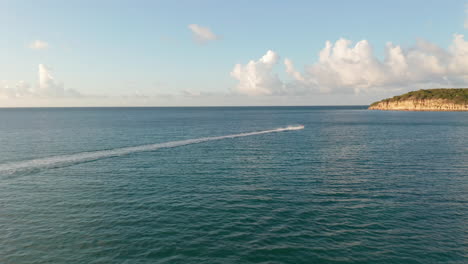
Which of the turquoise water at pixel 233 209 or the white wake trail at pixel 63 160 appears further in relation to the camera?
the white wake trail at pixel 63 160

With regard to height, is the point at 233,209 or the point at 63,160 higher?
the point at 63,160

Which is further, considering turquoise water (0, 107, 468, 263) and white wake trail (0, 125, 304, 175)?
white wake trail (0, 125, 304, 175)

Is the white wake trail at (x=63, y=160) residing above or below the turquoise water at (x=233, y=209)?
above

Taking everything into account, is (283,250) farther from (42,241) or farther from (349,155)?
(349,155)

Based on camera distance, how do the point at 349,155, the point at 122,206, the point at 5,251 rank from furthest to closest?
the point at 349,155 < the point at 122,206 < the point at 5,251

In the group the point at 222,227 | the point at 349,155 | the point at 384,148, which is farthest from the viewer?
the point at 384,148

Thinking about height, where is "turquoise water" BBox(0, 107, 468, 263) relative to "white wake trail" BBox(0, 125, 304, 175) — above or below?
below

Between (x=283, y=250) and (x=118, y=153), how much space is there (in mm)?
55912

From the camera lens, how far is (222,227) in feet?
96.2

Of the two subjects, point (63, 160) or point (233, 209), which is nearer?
point (233, 209)

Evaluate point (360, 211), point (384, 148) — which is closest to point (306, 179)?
point (360, 211)

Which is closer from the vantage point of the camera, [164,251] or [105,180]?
[164,251]

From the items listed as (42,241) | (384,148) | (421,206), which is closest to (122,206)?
(42,241)

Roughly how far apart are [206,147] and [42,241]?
5545cm
